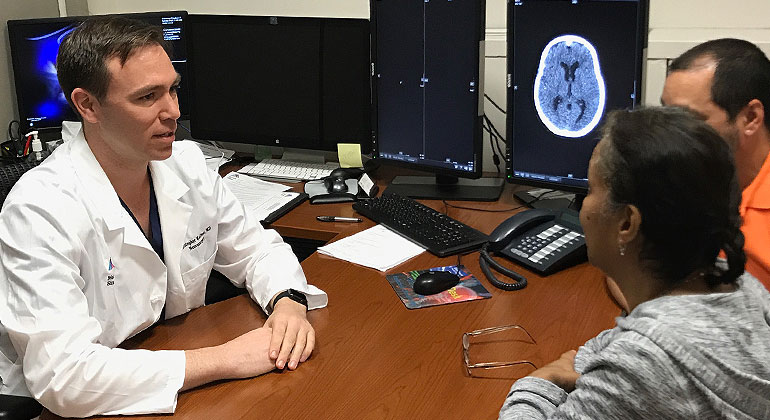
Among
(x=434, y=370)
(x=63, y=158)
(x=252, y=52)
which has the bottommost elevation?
(x=434, y=370)

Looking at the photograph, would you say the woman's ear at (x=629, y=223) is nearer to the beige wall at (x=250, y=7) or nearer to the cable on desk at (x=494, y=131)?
the cable on desk at (x=494, y=131)

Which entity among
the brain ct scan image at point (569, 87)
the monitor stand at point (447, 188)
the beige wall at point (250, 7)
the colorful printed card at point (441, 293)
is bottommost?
the colorful printed card at point (441, 293)

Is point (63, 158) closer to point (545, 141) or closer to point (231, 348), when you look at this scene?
point (231, 348)

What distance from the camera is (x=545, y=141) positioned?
2283mm

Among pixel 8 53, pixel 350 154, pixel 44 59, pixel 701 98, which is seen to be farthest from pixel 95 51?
pixel 8 53

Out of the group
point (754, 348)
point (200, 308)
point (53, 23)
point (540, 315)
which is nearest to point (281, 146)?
point (53, 23)

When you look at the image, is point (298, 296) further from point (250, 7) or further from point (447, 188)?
point (250, 7)

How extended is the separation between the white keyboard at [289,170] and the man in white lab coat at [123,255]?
745mm

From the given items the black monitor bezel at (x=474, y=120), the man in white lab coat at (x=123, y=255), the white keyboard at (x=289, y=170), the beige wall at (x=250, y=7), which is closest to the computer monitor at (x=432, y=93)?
the black monitor bezel at (x=474, y=120)

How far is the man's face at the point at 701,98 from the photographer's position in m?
1.67

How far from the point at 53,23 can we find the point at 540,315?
2072 mm

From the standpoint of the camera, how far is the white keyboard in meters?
2.71

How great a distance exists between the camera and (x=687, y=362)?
100cm

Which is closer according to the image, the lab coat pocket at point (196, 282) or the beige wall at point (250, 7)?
the lab coat pocket at point (196, 282)
